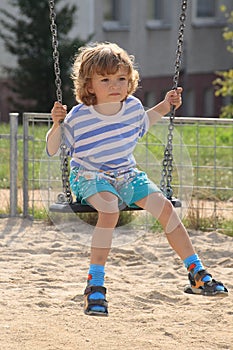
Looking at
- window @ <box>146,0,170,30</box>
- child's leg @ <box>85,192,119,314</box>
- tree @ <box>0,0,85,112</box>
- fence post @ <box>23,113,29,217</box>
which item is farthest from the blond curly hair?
window @ <box>146,0,170,30</box>

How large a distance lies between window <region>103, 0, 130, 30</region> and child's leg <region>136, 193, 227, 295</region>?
14.2 meters

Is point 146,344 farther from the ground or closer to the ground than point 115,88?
closer to the ground

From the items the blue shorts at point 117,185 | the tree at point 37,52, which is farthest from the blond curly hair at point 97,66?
the tree at point 37,52

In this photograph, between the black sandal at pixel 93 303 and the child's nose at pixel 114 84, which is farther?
the child's nose at pixel 114 84

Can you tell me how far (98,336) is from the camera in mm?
5207

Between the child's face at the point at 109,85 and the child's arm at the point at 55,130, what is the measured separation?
7.2 inches

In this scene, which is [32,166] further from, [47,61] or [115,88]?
[47,61]

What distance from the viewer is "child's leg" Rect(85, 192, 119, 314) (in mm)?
5156

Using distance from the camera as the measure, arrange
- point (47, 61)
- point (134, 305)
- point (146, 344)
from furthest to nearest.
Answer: point (47, 61)
point (134, 305)
point (146, 344)

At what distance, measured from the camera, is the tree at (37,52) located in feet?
52.5

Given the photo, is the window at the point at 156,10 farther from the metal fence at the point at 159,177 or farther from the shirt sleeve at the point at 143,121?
the shirt sleeve at the point at 143,121

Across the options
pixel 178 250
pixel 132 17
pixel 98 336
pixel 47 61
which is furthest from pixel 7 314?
pixel 132 17

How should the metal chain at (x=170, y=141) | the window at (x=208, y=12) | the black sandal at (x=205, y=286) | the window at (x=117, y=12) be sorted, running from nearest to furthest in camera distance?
the black sandal at (x=205, y=286) → the metal chain at (x=170, y=141) → the window at (x=117, y=12) → the window at (x=208, y=12)

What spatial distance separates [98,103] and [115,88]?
0.13 metres
